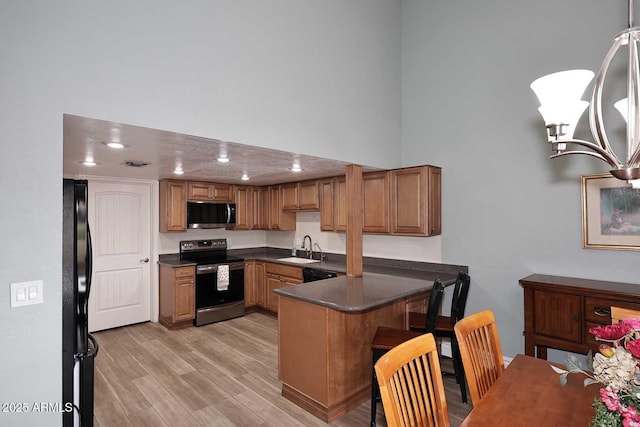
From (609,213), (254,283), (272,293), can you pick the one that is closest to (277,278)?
(272,293)

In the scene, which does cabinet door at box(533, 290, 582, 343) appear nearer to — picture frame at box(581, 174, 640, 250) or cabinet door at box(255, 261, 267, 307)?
picture frame at box(581, 174, 640, 250)

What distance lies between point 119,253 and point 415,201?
4084 millimetres

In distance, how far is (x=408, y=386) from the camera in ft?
4.53

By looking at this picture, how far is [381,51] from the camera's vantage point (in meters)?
3.79

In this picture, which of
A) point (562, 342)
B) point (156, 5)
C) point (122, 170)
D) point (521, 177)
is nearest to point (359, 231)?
point (521, 177)

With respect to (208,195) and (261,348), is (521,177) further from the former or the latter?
(208,195)

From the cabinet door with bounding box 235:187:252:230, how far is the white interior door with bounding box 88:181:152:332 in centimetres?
133

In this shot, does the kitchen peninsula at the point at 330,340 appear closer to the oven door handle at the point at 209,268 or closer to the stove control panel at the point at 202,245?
the oven door handle at the point at 209,268

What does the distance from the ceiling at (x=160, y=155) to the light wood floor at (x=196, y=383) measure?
2.09 m

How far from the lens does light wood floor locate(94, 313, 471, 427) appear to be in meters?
2.60

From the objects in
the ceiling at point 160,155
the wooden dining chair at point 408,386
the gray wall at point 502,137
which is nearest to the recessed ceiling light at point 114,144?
the ceiling at point 160,155

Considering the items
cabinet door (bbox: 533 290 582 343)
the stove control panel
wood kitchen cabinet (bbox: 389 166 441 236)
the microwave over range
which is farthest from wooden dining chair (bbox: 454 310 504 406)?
the stove control panel

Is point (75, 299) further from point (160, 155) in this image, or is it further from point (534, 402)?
point (534, 402)

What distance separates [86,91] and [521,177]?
3.52m
